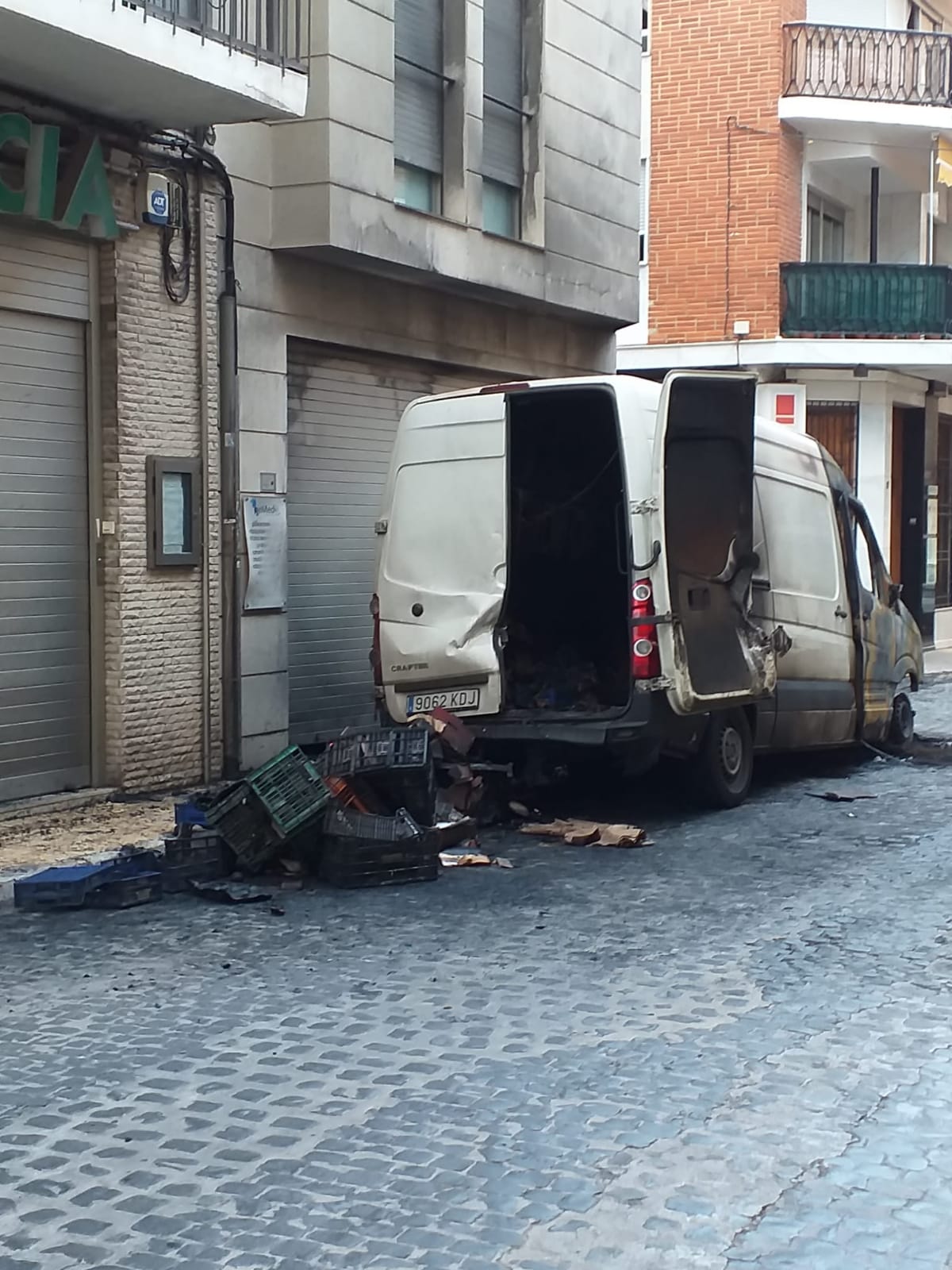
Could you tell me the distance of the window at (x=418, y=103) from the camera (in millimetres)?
12680

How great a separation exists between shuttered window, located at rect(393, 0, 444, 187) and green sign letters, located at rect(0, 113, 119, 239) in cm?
325

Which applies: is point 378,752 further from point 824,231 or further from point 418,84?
point 824,231

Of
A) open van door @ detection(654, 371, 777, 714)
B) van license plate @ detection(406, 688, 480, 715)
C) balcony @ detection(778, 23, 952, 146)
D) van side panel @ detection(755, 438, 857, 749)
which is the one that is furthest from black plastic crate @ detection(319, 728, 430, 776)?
balcony @ detection(778, 23, 952, 146)

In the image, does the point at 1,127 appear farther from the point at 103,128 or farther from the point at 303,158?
the point at 303,158

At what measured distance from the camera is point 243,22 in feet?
33.8

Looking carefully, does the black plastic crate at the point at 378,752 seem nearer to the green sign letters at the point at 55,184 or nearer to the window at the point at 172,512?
the window at the point at 172,512

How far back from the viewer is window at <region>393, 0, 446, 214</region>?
Answer: 41.6ft

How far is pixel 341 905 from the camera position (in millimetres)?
7531

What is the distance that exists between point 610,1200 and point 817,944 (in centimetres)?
293

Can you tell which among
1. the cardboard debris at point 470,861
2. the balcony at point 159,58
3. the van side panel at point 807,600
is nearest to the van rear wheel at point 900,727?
the van side panel at point 807,600

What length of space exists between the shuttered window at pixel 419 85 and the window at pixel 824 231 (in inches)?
450

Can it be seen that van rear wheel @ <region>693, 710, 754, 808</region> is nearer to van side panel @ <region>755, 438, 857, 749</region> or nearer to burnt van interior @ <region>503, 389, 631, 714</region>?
van side panel @ <region>755, 438, 857, 749</region>

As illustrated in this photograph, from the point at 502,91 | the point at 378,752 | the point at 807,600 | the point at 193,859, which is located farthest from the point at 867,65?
the point at 193,859

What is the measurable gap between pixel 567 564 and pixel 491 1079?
6194 millimetres
